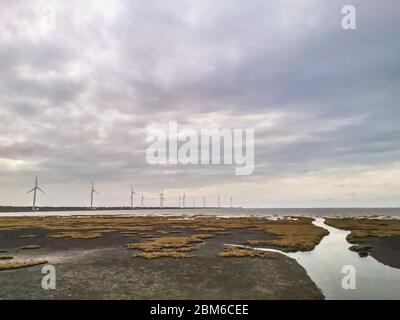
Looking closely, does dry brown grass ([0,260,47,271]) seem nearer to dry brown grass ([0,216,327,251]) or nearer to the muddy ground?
the muddy ground

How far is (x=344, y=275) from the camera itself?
3247cm

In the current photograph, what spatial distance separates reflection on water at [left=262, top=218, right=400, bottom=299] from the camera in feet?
85.5

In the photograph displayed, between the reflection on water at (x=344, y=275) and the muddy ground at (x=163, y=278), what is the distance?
1.39 metres

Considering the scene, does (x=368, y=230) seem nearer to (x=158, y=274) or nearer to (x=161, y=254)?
(x=161, y=254)

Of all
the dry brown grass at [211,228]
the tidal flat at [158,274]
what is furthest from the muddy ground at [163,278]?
the dry brown grass at [211,228]

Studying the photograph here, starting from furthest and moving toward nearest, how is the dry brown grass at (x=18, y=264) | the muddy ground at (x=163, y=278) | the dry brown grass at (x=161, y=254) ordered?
the dry brown grass at (x=161, y=254) → the dry brown grass at (x=18, y=264) → the muddy ground at (x=163, y=278)

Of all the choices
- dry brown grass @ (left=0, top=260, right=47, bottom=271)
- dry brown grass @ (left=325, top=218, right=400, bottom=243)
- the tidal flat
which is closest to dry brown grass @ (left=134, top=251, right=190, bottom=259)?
the tidal flat

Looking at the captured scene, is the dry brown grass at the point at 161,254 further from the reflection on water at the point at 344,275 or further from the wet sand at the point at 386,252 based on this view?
the wet sand at the point at 386,252

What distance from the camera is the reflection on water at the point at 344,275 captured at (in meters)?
26.0

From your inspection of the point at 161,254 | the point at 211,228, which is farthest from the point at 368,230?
the point at 161,254

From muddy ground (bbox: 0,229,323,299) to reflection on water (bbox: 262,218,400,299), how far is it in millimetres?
1392

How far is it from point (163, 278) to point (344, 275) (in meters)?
16.8
